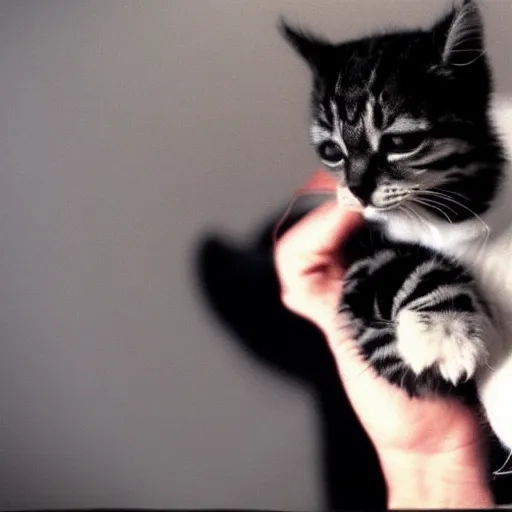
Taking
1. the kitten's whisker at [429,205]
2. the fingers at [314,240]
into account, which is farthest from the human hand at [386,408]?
the kitten's whisker at [429,205]

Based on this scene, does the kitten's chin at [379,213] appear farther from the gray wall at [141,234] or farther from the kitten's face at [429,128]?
the gray wall at [141,234]

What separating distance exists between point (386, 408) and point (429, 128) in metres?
0.47

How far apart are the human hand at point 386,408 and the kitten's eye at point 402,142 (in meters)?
0.12

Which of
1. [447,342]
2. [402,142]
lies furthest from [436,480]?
[402,142]

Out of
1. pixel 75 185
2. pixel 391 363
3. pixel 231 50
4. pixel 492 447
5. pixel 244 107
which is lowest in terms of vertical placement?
pixel 492 447

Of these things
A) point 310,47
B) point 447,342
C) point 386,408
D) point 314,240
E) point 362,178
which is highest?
point 310,47

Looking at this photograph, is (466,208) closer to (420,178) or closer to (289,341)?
(420,178)

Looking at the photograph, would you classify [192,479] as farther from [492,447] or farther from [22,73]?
[22,73]

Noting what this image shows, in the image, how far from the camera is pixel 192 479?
1171mm

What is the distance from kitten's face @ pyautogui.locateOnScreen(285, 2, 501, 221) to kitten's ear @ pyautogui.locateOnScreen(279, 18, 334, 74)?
0.29 feet

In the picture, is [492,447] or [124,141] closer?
[492,447]

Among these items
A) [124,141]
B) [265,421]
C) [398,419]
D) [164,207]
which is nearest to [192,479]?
[265,421]

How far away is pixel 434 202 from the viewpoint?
1.06 meters

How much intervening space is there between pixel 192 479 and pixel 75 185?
59 cm
